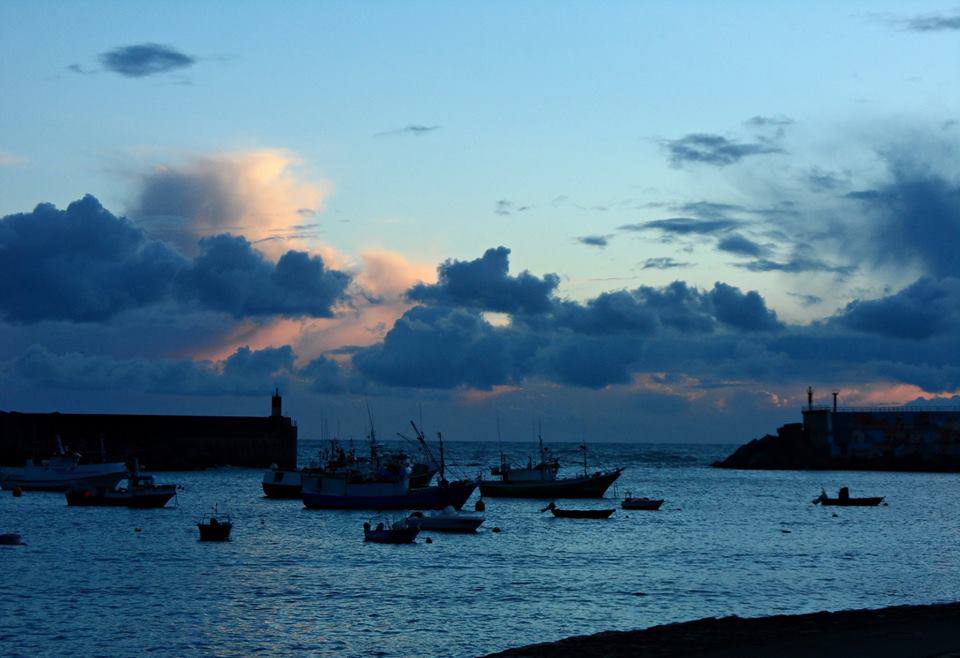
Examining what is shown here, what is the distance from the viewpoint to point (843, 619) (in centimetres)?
2911

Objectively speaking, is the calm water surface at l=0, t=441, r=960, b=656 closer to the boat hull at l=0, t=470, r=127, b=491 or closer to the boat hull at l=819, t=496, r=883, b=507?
the boat hull at l=819, t=496, r=883, b=507

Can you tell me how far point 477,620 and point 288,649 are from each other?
25.5 ft

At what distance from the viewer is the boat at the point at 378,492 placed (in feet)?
314

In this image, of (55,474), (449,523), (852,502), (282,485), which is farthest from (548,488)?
(55,474)

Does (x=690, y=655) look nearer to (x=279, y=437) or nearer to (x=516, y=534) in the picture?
(x=516, y=534)

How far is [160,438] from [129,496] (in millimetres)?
84446

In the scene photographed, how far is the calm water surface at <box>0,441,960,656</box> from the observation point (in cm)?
3825

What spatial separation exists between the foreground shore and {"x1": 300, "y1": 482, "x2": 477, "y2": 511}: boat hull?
6641 centimetres

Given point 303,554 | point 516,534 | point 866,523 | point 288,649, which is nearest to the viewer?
point 288,649

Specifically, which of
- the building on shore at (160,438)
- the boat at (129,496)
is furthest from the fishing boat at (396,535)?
the building on shore at (160,438)

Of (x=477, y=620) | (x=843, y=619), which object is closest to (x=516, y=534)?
(x=477, y=620)

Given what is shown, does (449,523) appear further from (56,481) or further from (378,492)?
(56,481)

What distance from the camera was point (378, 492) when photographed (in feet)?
318

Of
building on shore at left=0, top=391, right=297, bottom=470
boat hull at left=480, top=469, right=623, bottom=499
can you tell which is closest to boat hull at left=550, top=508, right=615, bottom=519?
boat hull at left=480, top=469, right=623, bottom=499
